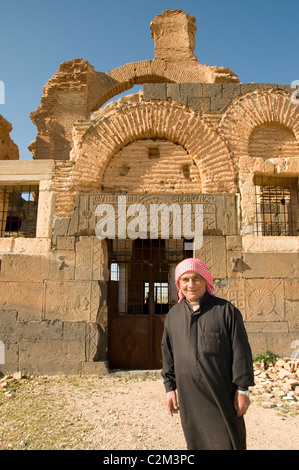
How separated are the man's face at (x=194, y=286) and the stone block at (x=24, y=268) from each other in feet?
12.9

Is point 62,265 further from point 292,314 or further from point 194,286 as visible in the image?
point 292,314

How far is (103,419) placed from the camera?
3.72m

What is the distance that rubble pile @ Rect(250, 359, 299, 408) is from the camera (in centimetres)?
422

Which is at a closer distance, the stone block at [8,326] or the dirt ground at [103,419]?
the dirt ground at [103,419]

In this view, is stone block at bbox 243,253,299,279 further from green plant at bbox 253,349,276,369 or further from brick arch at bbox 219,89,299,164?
brick arch at bbox 219,89,299,164

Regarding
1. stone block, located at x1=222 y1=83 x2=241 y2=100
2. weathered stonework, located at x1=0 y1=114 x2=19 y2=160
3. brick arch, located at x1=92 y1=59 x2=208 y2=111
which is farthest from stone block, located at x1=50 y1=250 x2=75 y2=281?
brick arch, located at x1=92 y1=59 x2=208 y2=111

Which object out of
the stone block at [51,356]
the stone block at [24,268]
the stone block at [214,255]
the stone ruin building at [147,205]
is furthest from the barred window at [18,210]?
the stone block at [214,255]

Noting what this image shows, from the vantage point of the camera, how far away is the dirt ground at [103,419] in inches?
124

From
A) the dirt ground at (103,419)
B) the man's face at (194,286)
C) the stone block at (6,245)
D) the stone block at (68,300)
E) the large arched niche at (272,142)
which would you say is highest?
the large arched niche at (272,142)

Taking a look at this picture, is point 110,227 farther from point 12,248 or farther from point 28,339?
point 28,339

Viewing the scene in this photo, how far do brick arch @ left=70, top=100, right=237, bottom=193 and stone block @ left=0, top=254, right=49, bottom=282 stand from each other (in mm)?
1473

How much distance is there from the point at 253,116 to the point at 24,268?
201 inches

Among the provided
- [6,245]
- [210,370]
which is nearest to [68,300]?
[6,245]

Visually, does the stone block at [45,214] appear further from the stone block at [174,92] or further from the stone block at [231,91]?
the stone block at [231,91]
